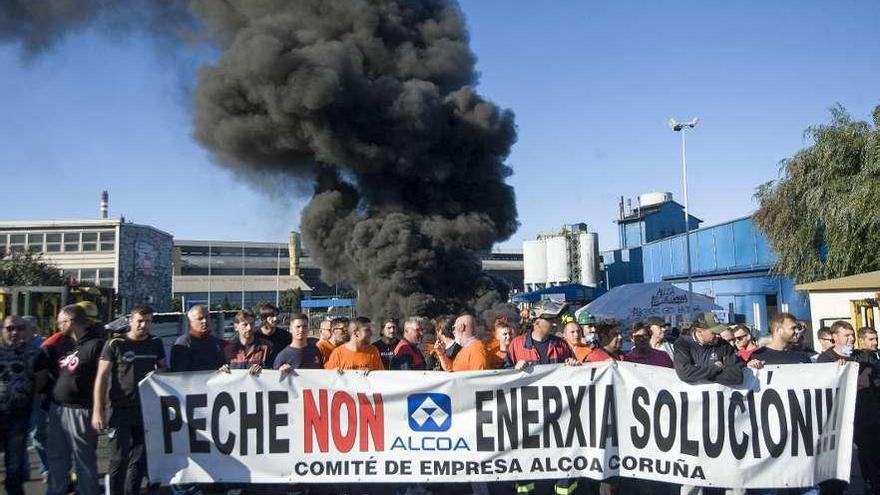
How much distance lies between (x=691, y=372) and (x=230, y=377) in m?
3.18

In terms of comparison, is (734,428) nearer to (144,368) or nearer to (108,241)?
(144,368)

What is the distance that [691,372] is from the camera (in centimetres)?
449

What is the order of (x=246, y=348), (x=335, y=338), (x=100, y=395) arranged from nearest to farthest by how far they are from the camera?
1. (x=100, y=395)
2. (x=246, y=348)
3. (x=335, y=338)

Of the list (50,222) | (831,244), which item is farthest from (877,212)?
(50,222)

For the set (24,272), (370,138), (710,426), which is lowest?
(710,426)

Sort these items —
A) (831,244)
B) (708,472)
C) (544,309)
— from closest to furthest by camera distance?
(708,472)
(831,244)
(544,309)

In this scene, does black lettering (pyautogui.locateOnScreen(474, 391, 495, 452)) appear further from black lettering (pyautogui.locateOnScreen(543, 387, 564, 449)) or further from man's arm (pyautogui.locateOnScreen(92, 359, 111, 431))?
man's arm (pyautogui.locateOnScreen(92, 359, 111, 431))

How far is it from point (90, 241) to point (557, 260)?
36.8 meters

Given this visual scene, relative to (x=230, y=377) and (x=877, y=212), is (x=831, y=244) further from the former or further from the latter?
(x=230, y=377)

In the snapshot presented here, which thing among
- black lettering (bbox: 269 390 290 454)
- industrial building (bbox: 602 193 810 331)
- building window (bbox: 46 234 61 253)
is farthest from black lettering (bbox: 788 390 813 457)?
building window (bbox: 46 234 61 253)

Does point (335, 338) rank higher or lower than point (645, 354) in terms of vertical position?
higher

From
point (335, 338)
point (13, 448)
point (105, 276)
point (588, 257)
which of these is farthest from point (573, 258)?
point (13, 448)

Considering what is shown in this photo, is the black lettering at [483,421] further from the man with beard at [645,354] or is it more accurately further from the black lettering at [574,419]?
A: the man with beard at [645,354]

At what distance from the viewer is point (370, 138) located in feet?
80.3
